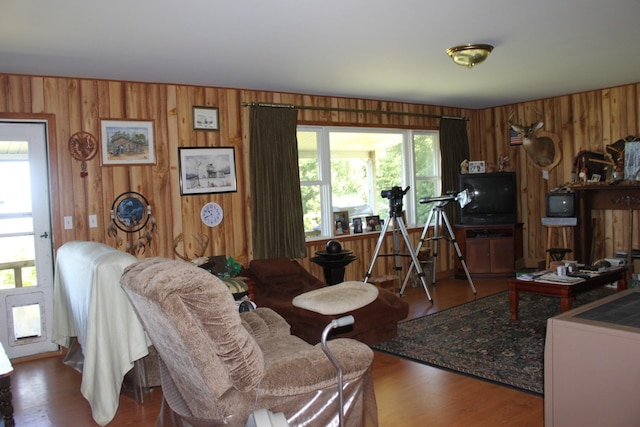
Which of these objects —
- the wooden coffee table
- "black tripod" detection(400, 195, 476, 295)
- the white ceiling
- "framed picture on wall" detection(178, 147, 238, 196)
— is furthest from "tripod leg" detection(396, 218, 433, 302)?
"framed picture on wall" detection(178, 147, 238, 196)

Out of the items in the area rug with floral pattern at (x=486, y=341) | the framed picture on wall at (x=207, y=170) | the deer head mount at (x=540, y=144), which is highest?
the deer head mount at (x=540, y=144)

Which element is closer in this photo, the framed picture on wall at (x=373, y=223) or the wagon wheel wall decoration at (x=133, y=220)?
the wagon wheel wall decoration at (x=133, y=220)

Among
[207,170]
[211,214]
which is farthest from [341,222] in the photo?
[207,170]

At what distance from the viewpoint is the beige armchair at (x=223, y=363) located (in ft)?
6.23

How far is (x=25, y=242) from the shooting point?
4.27 meters

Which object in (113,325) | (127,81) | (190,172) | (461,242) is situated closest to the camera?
(113,325)

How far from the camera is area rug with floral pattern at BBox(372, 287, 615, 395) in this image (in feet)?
11.4

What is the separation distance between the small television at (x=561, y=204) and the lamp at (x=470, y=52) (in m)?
2.96

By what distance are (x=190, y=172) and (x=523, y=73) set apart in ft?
11.2

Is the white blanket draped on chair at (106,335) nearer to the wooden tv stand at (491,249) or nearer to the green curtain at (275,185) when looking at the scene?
the green curtain at (275,185)

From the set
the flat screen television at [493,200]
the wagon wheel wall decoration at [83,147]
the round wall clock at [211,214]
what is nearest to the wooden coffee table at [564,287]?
the flat screen television at [493,200]

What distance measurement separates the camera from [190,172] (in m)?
4.93

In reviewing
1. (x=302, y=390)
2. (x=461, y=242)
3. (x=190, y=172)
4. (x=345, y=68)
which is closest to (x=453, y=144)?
(x=461, y=242)

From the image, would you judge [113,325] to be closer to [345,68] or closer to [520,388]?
[520,388]
